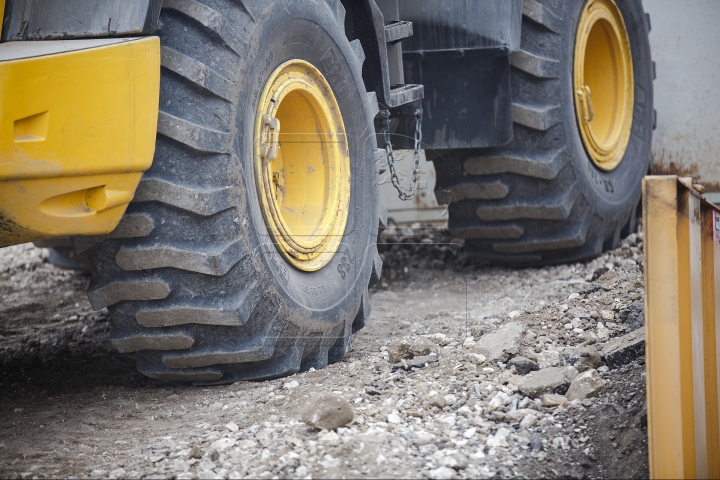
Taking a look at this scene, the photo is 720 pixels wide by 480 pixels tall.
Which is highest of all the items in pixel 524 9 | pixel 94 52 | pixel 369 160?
pixel 524 9

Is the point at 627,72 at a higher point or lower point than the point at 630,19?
lower

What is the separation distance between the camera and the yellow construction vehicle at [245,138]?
204 centimetres

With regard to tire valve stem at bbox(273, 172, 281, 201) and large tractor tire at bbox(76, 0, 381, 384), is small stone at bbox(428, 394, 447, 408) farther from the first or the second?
tire valve stem at bbox(273, 172, 281, 201)

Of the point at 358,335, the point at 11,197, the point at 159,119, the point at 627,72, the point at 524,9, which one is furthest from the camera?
the point at 627,72

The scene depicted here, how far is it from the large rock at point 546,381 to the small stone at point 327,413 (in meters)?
0.56

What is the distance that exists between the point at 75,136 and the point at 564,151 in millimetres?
2761

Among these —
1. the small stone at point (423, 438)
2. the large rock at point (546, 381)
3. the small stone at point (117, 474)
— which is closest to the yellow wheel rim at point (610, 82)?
the large rock at point (546, 381)

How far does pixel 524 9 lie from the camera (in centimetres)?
396

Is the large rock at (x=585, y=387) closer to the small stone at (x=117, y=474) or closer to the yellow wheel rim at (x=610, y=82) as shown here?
the small stone at (x=117, y=474)

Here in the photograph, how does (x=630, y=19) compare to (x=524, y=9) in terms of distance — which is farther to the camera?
(x=630, y=19)

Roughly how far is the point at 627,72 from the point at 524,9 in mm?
1180

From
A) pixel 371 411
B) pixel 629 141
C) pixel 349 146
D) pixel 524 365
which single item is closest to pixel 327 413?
pixel 371 411

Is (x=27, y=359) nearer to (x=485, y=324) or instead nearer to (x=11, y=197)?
(x=11, y=197)

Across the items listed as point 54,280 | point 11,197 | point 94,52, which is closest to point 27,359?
point 11,197
